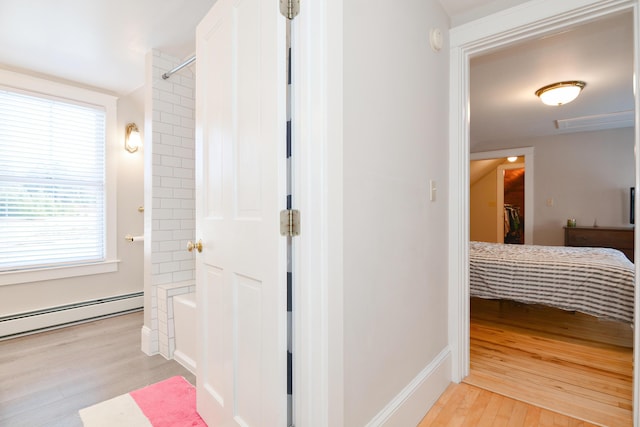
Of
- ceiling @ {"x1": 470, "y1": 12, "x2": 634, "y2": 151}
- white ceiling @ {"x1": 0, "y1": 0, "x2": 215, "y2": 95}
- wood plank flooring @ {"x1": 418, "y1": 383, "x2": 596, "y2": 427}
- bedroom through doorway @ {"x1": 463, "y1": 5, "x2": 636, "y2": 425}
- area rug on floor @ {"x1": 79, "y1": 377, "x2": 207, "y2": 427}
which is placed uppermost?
white ceiling @ {"x1": 0, "y1": 0, "x2": 215, "y2": 95}

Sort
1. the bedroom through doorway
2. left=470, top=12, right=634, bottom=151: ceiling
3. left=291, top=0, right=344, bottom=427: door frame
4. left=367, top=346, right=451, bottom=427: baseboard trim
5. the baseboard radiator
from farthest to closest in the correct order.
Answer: the baseboard radiator < left=470, top=12, right=634, bottom=151: ceiling < the bedroom through doorway < left=367, top=346, right=451, bottom=427: baseboard trim < left=291, top=0, right=344, bottom=427: door frame

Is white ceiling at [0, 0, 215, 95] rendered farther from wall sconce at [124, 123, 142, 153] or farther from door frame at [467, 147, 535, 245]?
door frame at [467, 147, 535, 245]

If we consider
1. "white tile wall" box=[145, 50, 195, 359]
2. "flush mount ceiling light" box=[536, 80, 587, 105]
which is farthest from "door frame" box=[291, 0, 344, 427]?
"flush mount ceiling light" box=[536, 80, 587, 105]

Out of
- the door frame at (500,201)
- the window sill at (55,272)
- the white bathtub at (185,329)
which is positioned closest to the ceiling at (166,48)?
the window sill at (55,272)

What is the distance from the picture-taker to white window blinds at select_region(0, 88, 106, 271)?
2.81 m

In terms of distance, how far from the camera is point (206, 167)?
5.20ft

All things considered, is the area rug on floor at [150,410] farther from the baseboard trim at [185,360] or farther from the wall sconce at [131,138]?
the wall sconce at [131,138]

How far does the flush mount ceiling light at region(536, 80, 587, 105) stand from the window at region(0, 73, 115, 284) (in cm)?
444

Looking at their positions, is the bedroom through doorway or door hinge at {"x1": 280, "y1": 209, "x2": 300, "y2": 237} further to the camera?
the bedroom through doorway

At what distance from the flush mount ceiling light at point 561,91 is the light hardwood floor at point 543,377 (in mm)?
2154

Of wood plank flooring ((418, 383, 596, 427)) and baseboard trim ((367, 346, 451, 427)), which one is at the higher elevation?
baseboard trim ((367, 346, 451, 427))

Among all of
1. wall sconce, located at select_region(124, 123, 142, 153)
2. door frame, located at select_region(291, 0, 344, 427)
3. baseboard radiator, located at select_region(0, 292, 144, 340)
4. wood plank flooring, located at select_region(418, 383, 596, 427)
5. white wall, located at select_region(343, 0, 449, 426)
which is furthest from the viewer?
wall sconce, located at select_region(124, 123, 142, 153)

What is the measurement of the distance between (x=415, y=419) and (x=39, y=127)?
3.82 m

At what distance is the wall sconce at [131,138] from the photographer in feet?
11.4
